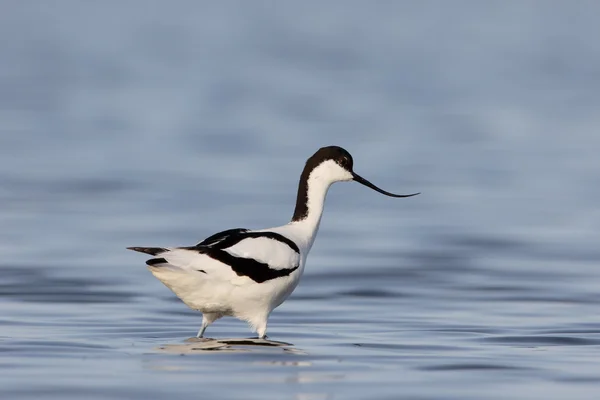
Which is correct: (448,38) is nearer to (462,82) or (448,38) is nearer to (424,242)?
(462,82)

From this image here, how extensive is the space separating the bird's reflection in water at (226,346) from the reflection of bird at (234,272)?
25 cm

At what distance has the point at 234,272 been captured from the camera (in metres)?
11.2

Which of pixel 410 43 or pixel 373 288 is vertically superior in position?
pixel 410 43

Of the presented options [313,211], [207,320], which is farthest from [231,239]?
[313,211]

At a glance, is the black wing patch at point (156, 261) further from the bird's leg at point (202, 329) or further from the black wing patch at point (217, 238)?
the bird's leg at point (202, 329)

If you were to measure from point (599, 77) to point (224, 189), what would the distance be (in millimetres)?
22326

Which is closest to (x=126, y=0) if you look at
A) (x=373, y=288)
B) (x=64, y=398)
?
(x=373, y=288)

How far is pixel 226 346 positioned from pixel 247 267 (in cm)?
69

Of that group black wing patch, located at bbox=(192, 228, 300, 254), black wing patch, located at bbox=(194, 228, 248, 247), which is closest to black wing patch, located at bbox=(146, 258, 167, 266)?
black wing patch, located at bbox=(192, 228, 300, 254)

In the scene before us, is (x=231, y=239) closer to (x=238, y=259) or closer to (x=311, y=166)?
(x=238, y=259)

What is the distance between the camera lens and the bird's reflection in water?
34.5ft

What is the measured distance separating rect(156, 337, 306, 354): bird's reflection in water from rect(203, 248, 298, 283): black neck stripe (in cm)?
47

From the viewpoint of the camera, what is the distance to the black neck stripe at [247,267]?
11.2 metres

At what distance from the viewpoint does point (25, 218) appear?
18.4 metres
